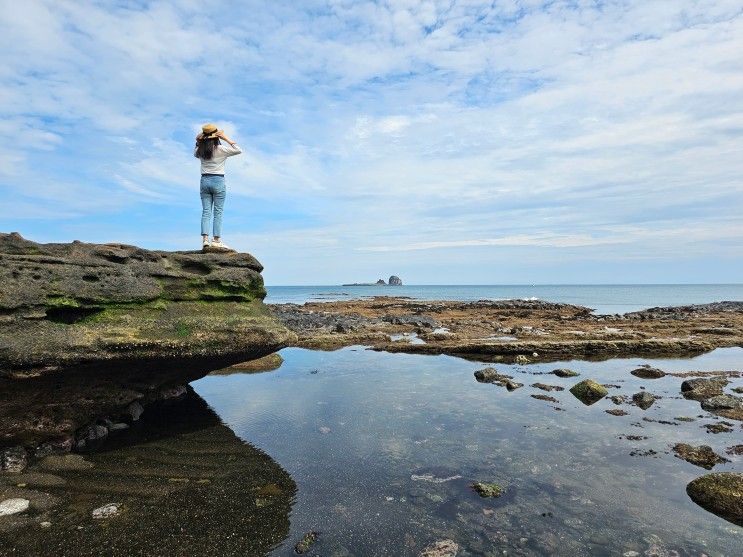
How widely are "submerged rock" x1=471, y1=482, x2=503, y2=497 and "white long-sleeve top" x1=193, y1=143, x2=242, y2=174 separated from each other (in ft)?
37.7

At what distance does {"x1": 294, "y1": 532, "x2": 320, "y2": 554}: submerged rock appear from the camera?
7070mm

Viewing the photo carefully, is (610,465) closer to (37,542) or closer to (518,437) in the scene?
(518,437)

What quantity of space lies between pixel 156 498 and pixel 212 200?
8.98 meters

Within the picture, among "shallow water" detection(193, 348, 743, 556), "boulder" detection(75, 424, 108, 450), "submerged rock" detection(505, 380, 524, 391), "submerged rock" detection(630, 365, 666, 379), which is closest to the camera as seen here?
"shallow water" detection(193, 348, 743, 556)

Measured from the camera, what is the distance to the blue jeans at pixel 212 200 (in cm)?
1415

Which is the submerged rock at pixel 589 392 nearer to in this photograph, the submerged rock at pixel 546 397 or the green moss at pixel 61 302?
the submerged rock at pixel 546 397

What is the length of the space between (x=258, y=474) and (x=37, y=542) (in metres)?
3.93

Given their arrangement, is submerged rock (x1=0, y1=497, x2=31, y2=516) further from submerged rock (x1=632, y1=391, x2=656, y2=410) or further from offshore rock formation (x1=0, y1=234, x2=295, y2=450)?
submerged rock (x1=632, y1=391, x2=656, y2=410)

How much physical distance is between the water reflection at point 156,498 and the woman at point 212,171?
6486 millimetres

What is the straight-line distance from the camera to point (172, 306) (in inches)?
473

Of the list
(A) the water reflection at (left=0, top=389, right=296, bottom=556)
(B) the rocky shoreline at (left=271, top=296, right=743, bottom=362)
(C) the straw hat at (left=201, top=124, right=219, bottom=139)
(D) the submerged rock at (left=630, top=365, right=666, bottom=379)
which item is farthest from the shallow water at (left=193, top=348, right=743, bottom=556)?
(C) the straw hat at (left=201, top=124, right=219, bottom=139)

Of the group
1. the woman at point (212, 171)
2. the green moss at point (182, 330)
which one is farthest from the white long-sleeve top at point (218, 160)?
the green moss at point (182, 330)

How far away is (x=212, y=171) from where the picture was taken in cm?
1413

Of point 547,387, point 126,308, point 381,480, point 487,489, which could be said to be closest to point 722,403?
point 547,387
